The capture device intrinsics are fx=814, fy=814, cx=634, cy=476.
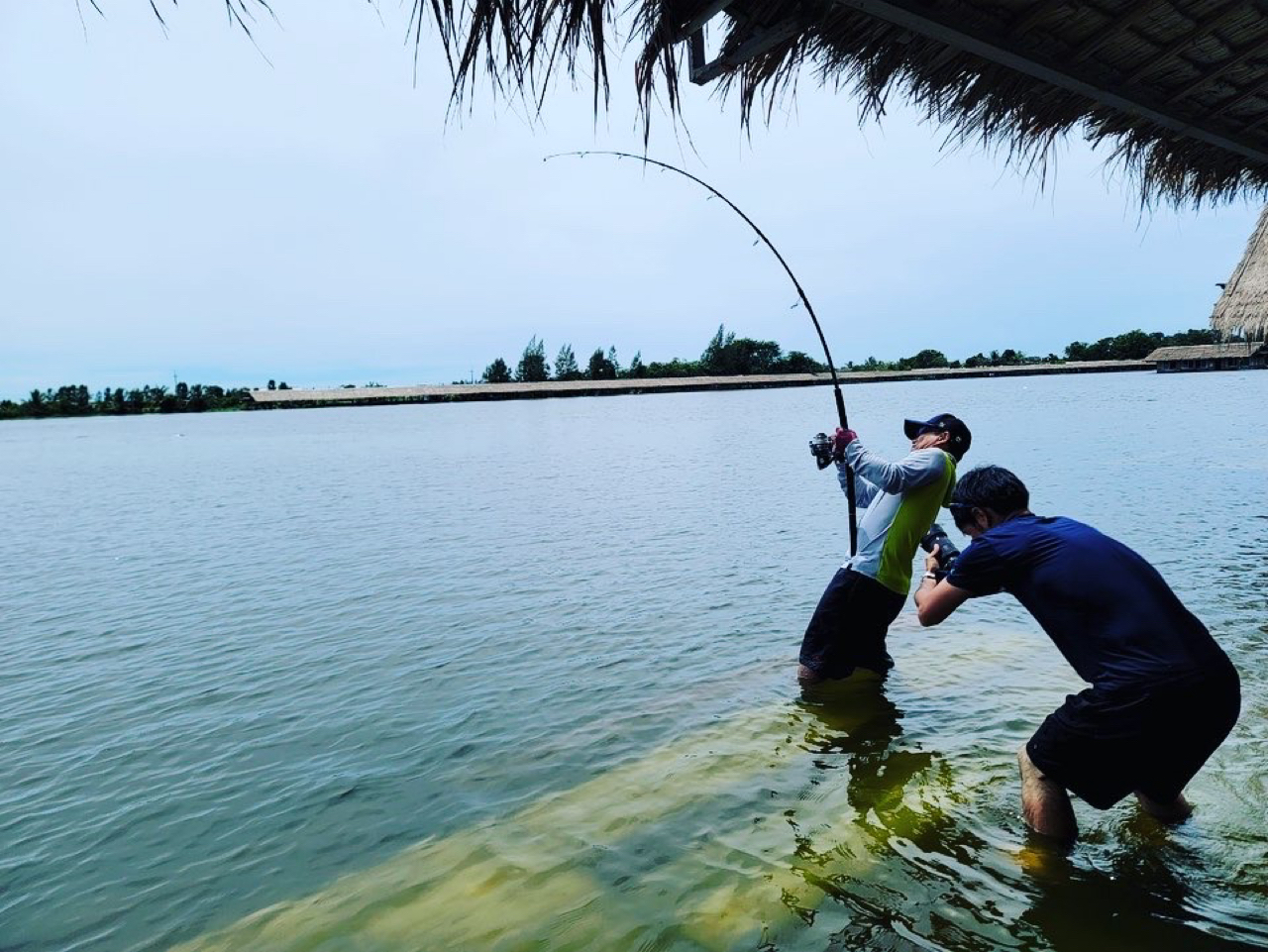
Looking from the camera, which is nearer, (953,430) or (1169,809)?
(1169,809)

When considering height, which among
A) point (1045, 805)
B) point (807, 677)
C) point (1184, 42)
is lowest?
point (807, 677)

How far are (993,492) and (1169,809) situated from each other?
1.73 metres

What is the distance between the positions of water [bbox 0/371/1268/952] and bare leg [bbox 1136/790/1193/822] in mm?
115

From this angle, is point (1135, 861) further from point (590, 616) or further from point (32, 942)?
point (590, 616)

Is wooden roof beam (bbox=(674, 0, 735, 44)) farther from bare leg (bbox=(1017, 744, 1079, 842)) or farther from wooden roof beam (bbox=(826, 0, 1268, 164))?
bare leg (bbox=(1017, 744, 1079, 842))

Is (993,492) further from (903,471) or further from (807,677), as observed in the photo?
(807,677)

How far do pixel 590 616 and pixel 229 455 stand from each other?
34.1m

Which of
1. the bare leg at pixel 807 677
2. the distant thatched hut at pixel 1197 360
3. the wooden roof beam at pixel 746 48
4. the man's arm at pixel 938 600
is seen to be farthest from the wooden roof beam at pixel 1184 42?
the distant thatched hut at pixel 1197 360

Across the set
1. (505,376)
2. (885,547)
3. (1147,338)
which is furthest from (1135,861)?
(1147,338)

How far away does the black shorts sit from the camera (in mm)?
2965

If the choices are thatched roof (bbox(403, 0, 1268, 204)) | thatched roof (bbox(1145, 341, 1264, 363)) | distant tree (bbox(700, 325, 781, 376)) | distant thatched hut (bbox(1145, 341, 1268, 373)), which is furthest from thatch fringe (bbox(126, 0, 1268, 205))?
distant tree (bbox(700, 325, 781, 376))

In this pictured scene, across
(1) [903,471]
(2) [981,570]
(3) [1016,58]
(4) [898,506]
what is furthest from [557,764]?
(3) [1016,58]

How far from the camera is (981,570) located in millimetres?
3312

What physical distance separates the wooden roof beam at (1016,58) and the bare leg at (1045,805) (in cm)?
346
